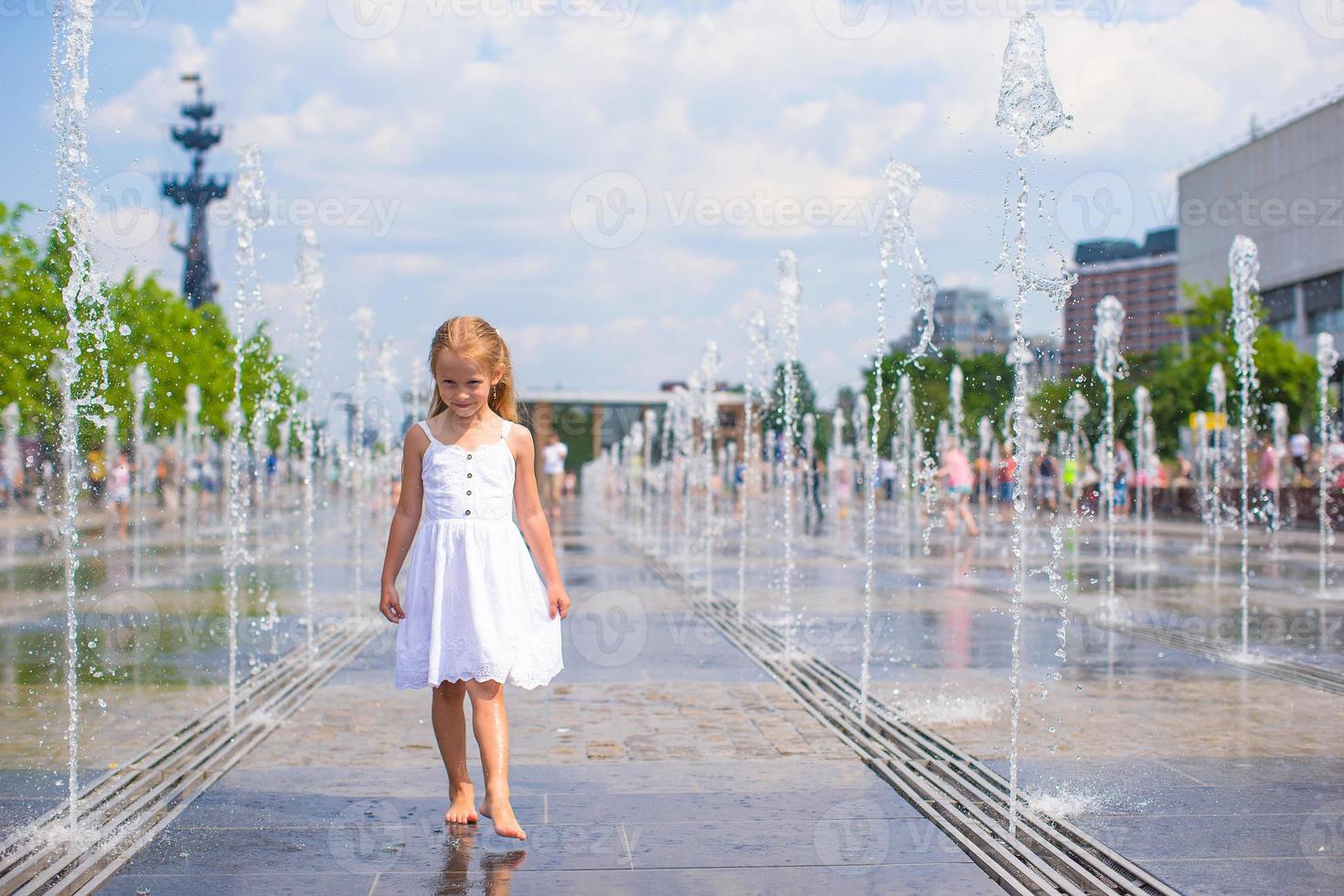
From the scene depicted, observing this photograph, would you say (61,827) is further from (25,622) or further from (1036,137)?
(25,622)

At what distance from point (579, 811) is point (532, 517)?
95 centimetres

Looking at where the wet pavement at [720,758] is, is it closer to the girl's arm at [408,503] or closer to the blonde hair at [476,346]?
the girl's arm at [408,503]

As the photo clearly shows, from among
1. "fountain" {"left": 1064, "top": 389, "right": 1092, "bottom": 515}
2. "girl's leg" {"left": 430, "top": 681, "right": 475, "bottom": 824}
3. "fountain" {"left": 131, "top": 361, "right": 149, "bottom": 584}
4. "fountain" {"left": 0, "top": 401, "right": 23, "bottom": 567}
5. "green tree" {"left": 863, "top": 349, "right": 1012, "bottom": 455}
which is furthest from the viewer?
"green tree" {"left": 863, "top": 349, "right": 1012, "bottom": 455}

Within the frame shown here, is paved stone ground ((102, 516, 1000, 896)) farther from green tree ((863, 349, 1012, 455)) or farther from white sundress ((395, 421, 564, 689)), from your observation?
green tree ((863, 349, 1012, 455))

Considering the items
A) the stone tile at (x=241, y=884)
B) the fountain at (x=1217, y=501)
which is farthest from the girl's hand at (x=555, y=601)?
the fountain at (x=1217, y=501)

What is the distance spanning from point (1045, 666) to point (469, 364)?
4934 mm

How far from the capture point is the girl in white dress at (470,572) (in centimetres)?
476

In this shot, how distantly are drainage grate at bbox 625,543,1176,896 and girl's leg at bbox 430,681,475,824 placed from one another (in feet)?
4.70

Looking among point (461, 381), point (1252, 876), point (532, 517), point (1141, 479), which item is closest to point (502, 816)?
point (532, 517)

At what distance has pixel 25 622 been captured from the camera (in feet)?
37.0

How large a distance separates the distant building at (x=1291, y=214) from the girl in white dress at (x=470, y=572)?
55.1 metres

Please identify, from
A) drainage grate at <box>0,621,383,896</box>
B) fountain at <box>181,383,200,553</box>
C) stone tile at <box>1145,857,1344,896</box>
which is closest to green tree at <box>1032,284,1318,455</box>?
fountain at <box>181,383,200,553</box>

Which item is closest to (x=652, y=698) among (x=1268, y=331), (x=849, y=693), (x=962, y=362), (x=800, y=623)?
(x=849, y=693)

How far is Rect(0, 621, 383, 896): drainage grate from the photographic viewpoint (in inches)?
171
